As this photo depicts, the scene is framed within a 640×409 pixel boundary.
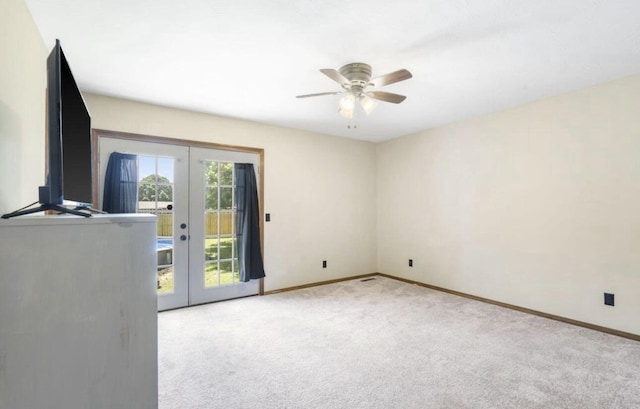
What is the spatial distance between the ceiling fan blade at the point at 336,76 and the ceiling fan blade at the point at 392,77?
0.22 metres

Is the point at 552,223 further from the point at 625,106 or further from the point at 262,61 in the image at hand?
the point at 262,61

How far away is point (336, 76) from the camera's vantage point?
93.7 inches

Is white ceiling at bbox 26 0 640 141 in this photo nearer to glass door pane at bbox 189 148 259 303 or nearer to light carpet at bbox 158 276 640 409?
glass door pane at bbox 189 148 259 303

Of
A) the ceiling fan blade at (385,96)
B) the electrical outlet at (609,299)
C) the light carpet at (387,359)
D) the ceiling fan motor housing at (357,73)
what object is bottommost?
the light carpet at (387,359)

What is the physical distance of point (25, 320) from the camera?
874mm

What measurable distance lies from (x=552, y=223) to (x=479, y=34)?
2338 millimetres

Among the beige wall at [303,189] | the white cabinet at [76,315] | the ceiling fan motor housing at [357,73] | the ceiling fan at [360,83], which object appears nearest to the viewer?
the white cabinet at [76,315]

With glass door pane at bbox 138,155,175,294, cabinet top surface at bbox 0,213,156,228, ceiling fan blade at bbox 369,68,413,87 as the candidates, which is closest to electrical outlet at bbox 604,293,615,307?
ceiling fan blade at bbox 369,68,413,87

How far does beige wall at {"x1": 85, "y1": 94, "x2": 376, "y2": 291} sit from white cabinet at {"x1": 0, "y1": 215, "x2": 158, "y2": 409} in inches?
118

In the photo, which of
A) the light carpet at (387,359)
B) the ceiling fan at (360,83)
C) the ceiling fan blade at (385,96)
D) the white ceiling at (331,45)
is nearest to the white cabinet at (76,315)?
the light carpet at (387,359)

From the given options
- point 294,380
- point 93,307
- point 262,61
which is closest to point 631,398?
point 294,380

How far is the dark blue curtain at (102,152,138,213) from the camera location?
3.32m

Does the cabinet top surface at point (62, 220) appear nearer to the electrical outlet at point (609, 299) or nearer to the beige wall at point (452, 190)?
the beige wall at point (452, 190)

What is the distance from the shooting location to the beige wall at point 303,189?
Result: 3.82m
